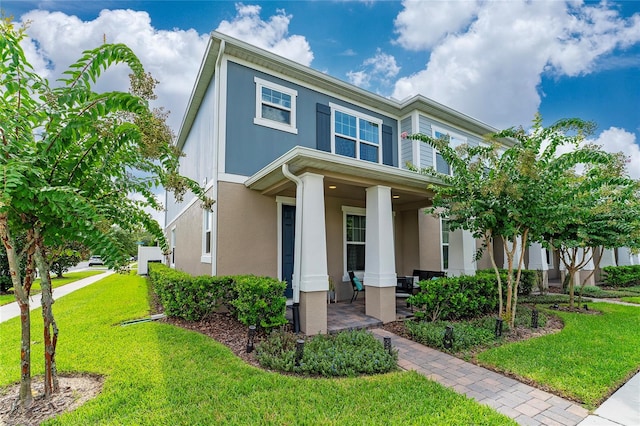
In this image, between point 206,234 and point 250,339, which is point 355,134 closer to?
point 206,234

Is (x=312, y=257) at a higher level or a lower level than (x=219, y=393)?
higher

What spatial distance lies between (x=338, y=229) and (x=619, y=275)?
1491 cm

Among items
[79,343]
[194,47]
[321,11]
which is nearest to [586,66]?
[321,11]

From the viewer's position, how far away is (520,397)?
3666 mm

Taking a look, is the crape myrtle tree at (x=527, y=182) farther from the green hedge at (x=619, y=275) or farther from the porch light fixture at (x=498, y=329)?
the green hedge at (x=619, y=275)

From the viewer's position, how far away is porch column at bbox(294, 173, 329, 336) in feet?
19.1

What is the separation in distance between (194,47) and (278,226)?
18.9 ft

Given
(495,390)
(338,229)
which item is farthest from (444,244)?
(495,390)

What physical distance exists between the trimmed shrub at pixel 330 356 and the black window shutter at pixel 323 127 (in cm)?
556

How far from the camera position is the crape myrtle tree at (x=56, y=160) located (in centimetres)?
271

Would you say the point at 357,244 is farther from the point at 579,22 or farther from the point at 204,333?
the point at 579,22

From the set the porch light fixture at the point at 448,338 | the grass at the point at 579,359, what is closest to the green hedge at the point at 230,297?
the porch light fixture at the point at 448,338

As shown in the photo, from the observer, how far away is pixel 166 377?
3977 mm

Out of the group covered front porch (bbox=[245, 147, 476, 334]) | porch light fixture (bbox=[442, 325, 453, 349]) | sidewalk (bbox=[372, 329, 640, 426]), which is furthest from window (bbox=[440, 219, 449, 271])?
sidewalk (bbox=[372, 329, 640, 426])
